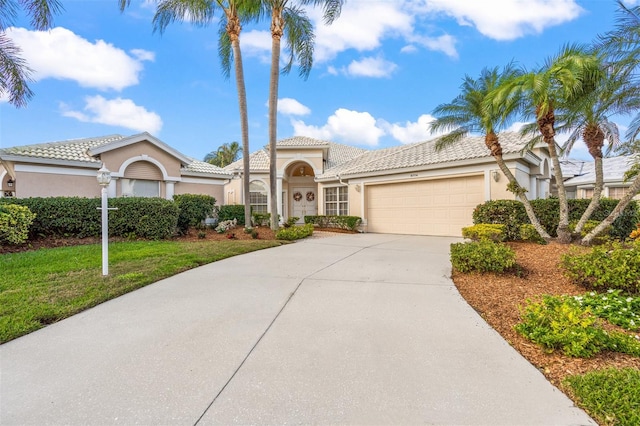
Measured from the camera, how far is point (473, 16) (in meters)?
9.03

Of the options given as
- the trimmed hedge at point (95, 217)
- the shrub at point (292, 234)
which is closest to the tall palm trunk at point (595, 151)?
the shrub at point (292, 234)

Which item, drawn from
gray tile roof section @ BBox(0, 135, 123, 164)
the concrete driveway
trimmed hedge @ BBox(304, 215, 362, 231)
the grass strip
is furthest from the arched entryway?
the grass strip

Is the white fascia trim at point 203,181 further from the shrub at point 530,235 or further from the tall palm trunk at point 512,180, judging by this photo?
the shrub at point 530,235

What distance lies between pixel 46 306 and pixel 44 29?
8958 millimetres

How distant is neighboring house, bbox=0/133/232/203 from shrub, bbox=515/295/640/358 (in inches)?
571

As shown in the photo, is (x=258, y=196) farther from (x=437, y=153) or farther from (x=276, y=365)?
(x=276, y=365)

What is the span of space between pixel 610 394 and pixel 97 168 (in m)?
15.5

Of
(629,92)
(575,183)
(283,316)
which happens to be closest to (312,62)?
(629,92)

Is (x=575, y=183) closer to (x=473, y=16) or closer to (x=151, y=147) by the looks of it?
(x=473, y=16)

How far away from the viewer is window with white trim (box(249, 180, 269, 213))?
18.0 meters

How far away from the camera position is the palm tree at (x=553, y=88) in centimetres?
633

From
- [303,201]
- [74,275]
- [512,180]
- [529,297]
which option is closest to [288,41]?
[303,201]

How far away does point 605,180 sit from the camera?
16.5 m

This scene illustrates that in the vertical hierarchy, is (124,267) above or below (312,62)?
below
